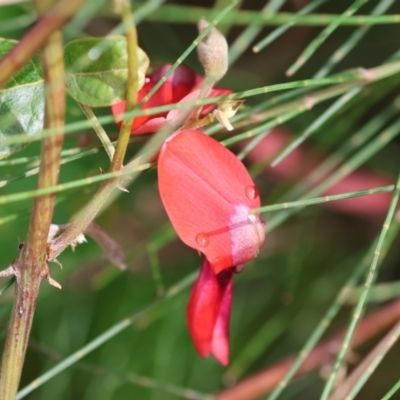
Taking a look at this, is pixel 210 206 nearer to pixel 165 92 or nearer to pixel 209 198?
pixel 209 198

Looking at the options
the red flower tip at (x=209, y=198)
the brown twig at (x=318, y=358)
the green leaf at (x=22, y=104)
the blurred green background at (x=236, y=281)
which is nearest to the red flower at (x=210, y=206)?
the red flower tip at (x=209, y=198)

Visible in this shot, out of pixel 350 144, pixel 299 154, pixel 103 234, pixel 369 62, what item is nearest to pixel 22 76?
pixel 103 234

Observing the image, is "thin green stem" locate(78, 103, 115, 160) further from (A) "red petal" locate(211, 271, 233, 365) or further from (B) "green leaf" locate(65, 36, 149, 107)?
(A) "red petal" locate(211, 271, 233, 365)

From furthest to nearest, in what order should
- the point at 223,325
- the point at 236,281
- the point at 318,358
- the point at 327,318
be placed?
the point at 236,281 < the point at 318,358 < the point at 327,318 < the point at 223,325

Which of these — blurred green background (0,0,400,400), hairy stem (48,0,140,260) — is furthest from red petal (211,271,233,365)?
blurred green background (0,0,400,400)

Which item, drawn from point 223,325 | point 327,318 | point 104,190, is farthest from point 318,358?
point 104,190
